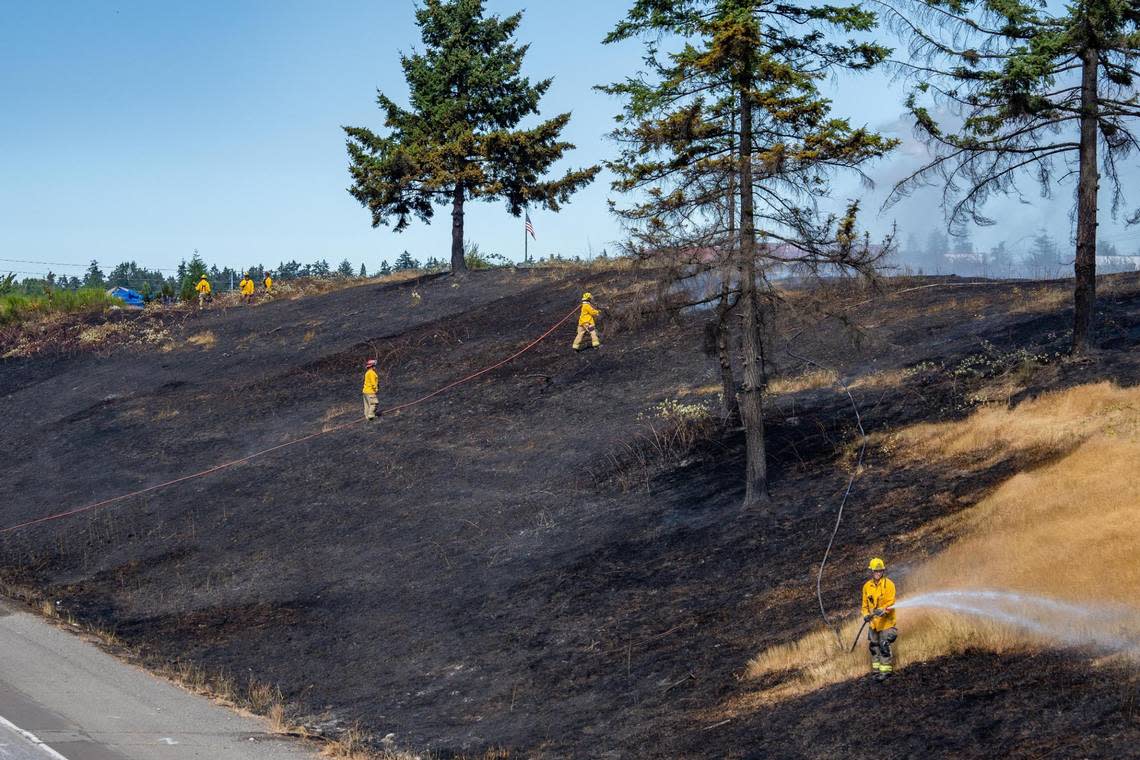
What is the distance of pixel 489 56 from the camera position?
1725 inches

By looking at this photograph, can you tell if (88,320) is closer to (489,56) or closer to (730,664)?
(489,56)

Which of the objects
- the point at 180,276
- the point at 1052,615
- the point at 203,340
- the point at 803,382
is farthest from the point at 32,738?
the point at 180,276

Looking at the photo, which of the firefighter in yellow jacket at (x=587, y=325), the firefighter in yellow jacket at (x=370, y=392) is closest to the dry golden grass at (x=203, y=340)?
the firefighter in yellow jacket at (x=370, y=392)

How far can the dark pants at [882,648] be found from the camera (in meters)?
11.2

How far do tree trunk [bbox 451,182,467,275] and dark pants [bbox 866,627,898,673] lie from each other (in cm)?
3522

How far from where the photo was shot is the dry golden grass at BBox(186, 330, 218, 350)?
4009cm

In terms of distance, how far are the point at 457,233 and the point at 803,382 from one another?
24.4 meters

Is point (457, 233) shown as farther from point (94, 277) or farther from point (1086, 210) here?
point (94, 277)

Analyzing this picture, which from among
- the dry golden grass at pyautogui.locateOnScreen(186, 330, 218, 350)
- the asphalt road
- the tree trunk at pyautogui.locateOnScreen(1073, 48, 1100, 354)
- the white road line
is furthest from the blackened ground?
the white road line

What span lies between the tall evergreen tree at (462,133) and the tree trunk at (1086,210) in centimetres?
2463

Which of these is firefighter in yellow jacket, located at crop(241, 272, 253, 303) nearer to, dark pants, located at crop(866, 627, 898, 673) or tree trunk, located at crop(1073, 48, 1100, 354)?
tree trunk, located at crop(1073, 48, 1100, 354)

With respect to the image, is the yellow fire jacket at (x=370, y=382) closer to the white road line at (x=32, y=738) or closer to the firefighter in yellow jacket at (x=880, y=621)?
the white road line at (x=32, y=738)

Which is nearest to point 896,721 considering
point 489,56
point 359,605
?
point 359,605

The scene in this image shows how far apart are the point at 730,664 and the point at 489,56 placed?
116ft
